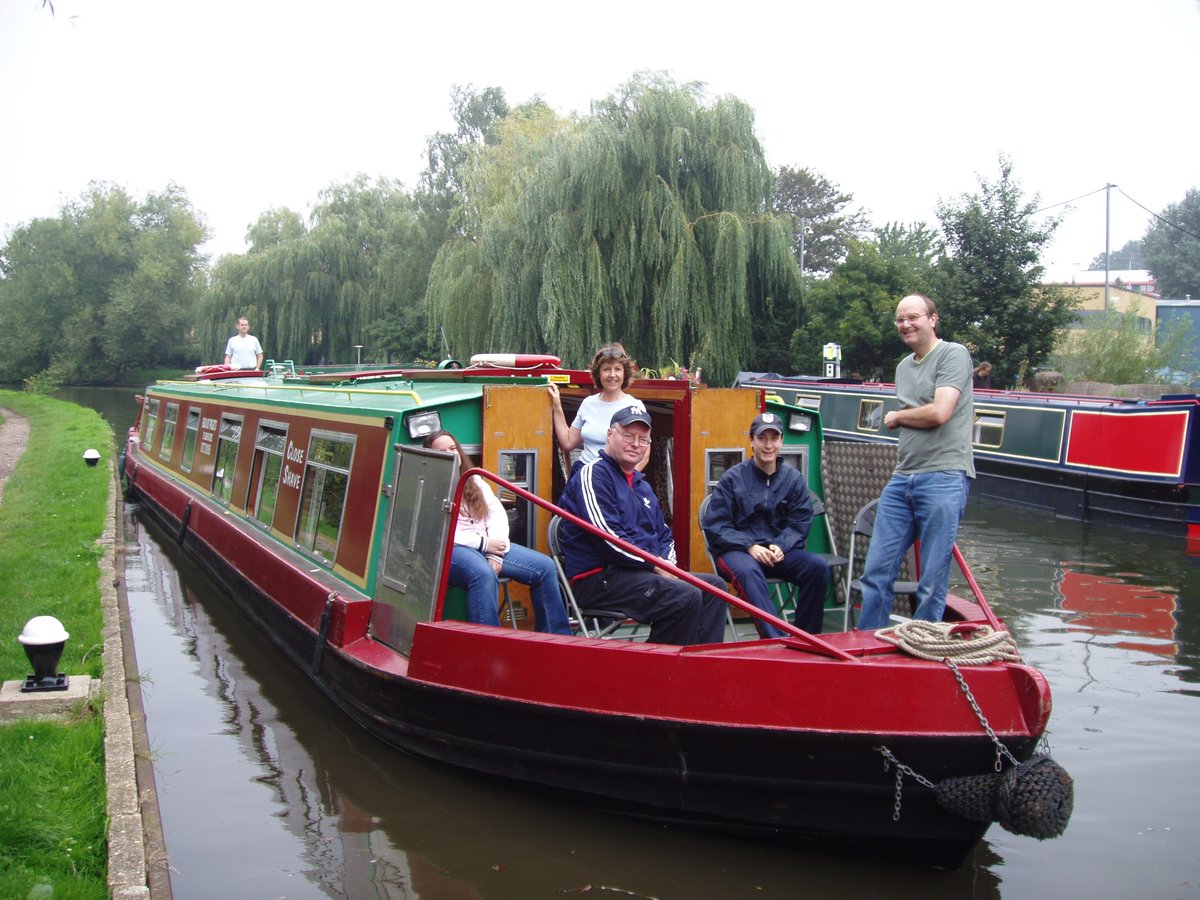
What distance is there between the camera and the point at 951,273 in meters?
22.9

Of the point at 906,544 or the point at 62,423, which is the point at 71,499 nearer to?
the point at 906,544

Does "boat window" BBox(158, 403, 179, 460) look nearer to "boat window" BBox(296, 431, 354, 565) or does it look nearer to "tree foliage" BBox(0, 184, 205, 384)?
"boat window" BBox(296, 431, 354, 565)

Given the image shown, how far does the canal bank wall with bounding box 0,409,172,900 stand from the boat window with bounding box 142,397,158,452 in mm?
7385

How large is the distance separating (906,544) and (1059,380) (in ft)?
57.3

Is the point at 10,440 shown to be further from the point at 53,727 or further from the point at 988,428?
the point at 53,727

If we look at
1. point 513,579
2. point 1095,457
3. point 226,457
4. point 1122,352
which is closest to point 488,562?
point 513,579

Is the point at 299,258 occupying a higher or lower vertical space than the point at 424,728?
higher

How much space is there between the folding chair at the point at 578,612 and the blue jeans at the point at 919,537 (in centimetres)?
124

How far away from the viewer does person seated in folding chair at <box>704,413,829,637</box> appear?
5.48 m

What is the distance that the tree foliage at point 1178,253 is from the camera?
65.2 meters

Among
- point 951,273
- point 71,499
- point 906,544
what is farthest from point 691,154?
point 906,544

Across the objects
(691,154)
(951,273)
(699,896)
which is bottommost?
(699,896)

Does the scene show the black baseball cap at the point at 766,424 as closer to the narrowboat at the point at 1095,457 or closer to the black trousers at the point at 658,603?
the black trousers at the point at 658,603

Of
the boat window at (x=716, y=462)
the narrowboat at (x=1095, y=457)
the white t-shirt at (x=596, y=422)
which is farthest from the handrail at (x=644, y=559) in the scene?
the narrowboat at (x=1095, y=457)
